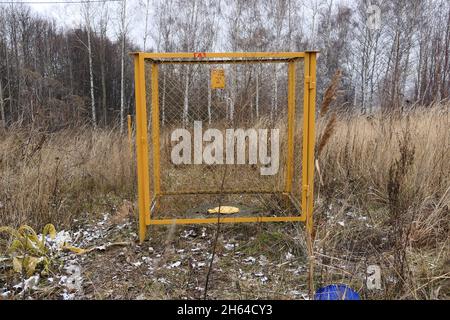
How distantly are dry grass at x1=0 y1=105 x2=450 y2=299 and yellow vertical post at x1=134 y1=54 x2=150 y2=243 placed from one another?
106 centimetres

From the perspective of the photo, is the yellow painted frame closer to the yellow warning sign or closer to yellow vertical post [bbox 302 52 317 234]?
yellow vertical post [bbox 302 52 317 234]

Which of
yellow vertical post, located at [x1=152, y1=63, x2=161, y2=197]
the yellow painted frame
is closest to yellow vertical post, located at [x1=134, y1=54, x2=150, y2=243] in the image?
the yellow painted frame

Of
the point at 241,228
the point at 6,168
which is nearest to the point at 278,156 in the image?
the point at 241,228

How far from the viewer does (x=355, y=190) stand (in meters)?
4.10

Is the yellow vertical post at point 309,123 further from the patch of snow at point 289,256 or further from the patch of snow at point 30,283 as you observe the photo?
the patch of snow at point 30,283

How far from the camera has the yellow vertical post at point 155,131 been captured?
3.73 metres

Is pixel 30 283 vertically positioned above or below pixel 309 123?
below

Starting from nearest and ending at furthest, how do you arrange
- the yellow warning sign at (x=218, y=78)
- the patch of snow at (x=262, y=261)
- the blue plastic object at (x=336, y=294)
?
the blue plastic object at (x=336, y=294), the patch of snow at (x=262, y=261), the yellow warning sign at (x=218, y=78)

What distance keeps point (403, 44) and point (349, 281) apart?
20972mm

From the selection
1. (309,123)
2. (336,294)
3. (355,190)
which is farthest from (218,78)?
(336,294)

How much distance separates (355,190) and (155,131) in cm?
241

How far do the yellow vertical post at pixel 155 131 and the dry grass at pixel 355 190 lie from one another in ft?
2.59

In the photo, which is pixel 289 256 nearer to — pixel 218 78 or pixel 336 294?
pixel 336 294

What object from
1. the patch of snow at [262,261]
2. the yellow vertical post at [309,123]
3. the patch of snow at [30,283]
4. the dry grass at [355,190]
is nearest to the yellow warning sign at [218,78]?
the yellow vertical post at [309,123]
